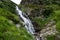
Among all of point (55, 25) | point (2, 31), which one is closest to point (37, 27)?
point (55, 25)

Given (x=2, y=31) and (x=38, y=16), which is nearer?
(x=2, y=31)

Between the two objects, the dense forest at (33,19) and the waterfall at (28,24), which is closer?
the dense forest at (33,19)

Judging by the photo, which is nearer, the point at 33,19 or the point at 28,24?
the point at 28,24

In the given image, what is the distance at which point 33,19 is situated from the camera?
5144 centimetres

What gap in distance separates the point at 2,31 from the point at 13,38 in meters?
2.28

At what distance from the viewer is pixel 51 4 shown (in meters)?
60.8

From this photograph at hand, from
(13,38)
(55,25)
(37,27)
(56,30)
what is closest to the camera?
(13,38)

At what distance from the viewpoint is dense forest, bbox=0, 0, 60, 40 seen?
107 ft

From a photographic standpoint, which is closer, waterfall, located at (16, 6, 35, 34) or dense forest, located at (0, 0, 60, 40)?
dense forest, located at (0, 0, 60, 40)

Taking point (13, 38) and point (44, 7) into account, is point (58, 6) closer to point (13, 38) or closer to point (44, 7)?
point (44, 7)

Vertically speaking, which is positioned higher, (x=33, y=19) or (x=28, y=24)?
(x=33, y=19)

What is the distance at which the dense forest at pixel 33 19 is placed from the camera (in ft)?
107

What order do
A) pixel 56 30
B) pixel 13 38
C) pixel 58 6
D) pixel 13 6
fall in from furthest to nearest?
pixel 58 6 < pixel 13 6 < pixel 56 30 < pixel 13 38

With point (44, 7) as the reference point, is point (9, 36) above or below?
below
